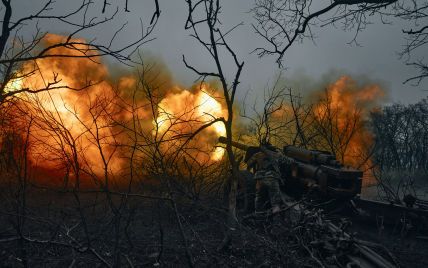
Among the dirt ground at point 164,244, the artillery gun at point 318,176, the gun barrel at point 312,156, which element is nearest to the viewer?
the dirt ground at point 164,244

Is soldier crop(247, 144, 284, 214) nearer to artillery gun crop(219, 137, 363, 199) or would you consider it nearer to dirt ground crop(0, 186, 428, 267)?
artillery gun crop(219, 137, 363, 199)

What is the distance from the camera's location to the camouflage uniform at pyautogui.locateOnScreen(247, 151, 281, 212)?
799 cm

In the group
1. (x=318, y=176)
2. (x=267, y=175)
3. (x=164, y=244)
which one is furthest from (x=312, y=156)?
(x=164, y=244)

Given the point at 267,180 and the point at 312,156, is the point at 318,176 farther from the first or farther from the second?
the point at 267,180

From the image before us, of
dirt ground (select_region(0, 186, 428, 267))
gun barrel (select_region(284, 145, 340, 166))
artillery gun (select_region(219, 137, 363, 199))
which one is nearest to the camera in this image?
dirt ground (select_region(0, 186, 428, 267))

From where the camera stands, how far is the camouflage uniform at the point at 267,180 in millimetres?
7990

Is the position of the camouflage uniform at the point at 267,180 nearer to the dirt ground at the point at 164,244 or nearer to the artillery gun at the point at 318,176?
the artillery gun at the point at 318,176

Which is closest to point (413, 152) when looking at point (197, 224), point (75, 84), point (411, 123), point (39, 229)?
point (411, 123)

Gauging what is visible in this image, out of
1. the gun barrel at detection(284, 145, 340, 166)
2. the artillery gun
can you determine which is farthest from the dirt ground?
the gun barrel at detection(284, 145, 340, 166)

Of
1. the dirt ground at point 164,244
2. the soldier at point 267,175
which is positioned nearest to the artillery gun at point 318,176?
the soldier at point 267,175

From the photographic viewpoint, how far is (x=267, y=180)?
8312mm

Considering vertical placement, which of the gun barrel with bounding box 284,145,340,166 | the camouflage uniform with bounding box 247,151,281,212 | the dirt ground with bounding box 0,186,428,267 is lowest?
the dirt ground with bounding box 0,186,428,267

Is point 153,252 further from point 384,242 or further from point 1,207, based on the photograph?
point 1,207

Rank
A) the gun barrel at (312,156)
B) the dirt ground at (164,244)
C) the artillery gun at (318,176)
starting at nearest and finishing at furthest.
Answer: the dirt ground at (164,244) < the artillery gun at (318,176) < the gun barrel at (312,156)
